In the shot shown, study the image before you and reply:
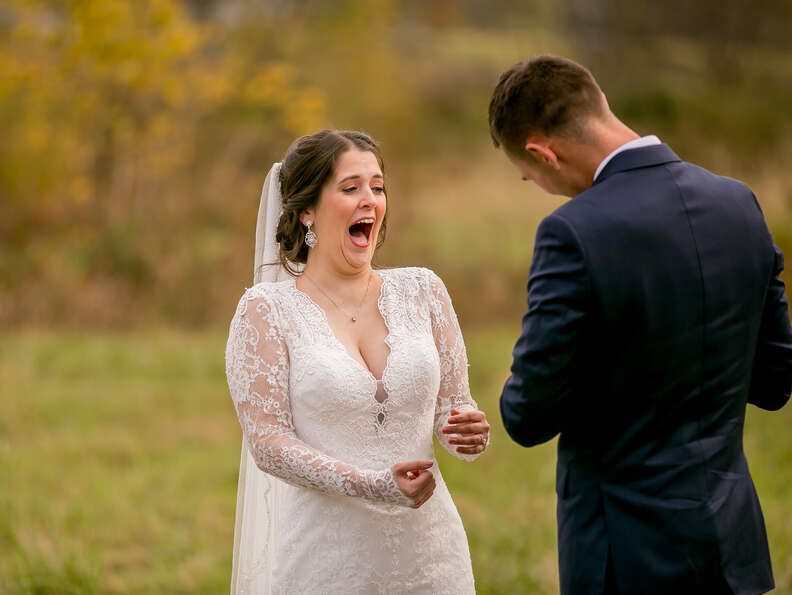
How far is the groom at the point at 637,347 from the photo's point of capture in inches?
84.7

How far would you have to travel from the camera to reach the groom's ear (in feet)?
7.61

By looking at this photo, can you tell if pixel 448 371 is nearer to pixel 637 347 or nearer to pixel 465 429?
pixel 465 429

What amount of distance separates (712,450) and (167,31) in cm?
1095

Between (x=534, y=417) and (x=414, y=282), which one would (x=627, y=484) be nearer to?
(x=534, y=417)

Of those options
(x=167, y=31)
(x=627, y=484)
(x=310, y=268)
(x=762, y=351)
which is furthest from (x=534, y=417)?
(x=167, y=31)

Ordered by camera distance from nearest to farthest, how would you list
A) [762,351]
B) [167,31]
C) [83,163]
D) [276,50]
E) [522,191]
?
[762,351]
[167,31]
[83,163]
[522,191]
[276,50]

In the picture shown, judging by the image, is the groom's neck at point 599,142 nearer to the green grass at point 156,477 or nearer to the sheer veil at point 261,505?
the sheer veil at point 261,505

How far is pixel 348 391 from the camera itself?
2.62 meters

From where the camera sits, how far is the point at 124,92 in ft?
40.3

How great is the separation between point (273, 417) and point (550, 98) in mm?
1189

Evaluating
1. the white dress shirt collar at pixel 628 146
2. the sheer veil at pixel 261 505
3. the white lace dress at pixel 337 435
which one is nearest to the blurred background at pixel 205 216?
the sheer veil at pixel 261 505

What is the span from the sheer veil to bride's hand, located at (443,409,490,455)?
33.1 inches

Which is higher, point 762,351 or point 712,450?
point 762,351

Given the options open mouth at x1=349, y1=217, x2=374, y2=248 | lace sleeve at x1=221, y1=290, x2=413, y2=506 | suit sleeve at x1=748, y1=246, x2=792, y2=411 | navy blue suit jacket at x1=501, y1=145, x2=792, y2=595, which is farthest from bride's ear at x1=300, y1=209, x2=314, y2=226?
suit sleeve at x1=748, y1=246, x2=792, y2=411
